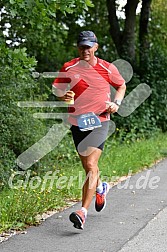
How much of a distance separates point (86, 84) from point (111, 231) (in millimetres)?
1620

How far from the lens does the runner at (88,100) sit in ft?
21.3

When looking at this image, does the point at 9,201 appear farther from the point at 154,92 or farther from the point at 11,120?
the point at 154,92

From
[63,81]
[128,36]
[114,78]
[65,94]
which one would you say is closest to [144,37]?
[128,36]

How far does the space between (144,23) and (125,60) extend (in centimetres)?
248

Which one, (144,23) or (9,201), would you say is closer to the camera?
(9,201)

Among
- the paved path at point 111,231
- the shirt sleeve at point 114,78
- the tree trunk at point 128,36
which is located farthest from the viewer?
the tree trunk at point 128,36

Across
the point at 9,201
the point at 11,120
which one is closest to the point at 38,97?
the point at 11,120

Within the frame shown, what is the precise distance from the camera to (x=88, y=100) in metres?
6.56

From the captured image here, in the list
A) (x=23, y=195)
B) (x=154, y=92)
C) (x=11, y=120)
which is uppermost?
(x=23, y=195)

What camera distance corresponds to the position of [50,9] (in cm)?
966

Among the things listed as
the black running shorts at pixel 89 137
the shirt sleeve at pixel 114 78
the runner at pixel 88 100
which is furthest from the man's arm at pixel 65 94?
the shirt sleeve at pixel 114 78

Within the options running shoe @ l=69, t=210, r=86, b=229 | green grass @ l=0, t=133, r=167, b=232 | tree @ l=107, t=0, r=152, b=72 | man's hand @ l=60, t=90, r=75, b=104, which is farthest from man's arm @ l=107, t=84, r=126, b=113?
tree @ l=107, t=0, r=152, b=72

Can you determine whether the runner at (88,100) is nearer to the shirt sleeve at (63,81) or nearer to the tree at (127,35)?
the shirt sleeve at (63,81)

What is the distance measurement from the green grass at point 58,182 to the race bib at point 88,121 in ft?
3.59
